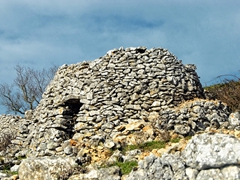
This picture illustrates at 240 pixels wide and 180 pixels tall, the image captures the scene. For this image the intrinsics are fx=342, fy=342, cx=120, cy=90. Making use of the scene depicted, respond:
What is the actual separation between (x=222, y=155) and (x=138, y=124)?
547 centimetres

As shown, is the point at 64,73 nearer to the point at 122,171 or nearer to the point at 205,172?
the point at 122,171

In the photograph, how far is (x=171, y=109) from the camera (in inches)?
470

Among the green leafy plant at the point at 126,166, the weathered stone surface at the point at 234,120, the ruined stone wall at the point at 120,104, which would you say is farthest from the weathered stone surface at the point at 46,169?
the weathered stone surface at the point at 234,120

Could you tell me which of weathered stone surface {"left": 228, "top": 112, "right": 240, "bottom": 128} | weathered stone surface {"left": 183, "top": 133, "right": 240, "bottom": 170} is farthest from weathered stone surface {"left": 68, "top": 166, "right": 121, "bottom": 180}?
weathered stone surface {"left": 228, "top": 112, "right": 240, "bottom": 128}

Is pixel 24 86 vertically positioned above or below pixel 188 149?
above

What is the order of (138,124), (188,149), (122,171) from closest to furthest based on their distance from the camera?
(188,149) → (122,171) → (138,124)

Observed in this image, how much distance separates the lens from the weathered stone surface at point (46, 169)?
878 centimetres

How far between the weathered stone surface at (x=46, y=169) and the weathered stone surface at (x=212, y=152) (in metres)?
3.49

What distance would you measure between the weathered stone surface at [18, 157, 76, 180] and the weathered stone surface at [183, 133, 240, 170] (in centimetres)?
349

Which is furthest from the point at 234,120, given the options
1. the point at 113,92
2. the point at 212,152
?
the point at 212,152

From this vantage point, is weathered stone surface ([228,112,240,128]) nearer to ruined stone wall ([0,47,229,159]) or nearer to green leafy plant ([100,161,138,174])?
ruined stone wall ([0,47,229,159])

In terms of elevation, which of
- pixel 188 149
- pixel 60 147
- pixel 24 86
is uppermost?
pixel 24 86

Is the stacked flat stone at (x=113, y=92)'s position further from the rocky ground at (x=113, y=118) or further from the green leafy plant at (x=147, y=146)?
the green leafy plant at (x=147, y=146)

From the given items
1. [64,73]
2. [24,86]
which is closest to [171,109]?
[64,73]
